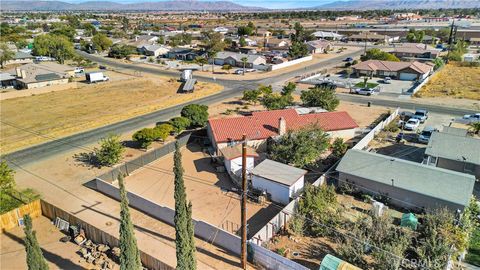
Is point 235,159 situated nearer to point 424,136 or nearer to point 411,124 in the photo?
point 424,136

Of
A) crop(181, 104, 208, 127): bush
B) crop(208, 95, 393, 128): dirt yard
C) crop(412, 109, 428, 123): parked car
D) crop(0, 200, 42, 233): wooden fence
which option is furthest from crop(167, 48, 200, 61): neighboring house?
crop(0, 200, 42, 233): wooden fence

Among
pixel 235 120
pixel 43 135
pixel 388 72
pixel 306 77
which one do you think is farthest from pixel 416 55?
pixel 43 135

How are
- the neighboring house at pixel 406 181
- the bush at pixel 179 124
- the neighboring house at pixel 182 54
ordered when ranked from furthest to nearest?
the neighboring house at pixel 182 54, the bush at pixel 179 124, the neighboring house at pixel 406 181

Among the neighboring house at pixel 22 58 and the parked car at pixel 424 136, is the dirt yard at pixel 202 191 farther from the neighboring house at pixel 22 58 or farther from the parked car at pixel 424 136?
the neighboring house at pixel 22 58

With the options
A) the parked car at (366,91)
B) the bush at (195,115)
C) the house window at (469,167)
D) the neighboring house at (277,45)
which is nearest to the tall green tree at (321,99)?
the parked car at (366,91)

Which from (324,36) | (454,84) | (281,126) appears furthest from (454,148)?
(324,36)

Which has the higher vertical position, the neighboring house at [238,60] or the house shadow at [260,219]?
the neighboring house at [238,60]

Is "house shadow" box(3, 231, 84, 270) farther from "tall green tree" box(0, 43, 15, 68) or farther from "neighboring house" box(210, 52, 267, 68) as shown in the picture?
"tall green tree" box(0, 43, 15, 68)
